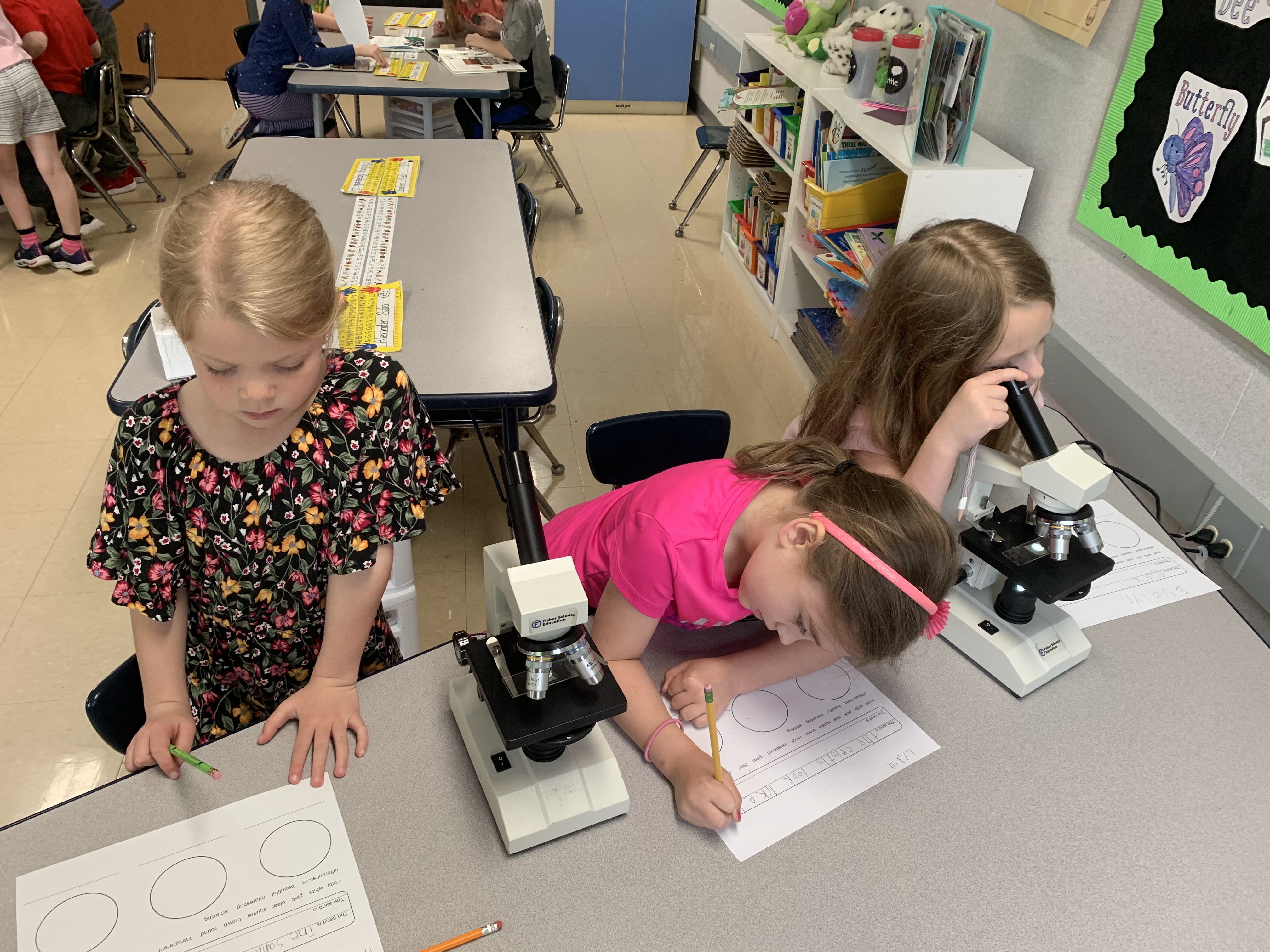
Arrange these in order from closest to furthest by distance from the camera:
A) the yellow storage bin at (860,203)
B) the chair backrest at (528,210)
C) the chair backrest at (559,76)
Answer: the chair backrest at (528,210) < the yellow storage bin at (860,203) < the chair backrest at (559,76)

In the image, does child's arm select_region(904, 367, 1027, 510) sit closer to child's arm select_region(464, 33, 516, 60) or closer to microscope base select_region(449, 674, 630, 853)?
microscope base select_region(449, 674, 630, 853)

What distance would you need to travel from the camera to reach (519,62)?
421 centimetres

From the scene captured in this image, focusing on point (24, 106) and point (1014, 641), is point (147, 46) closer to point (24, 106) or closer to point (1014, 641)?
point (24, 106)

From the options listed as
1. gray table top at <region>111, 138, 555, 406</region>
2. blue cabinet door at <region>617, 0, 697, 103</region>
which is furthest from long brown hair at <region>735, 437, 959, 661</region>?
blue cabinet door at <region>617, 0, 697, 103</region>

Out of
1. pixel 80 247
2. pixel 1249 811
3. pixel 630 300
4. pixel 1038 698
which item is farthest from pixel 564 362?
pixel 1249 811

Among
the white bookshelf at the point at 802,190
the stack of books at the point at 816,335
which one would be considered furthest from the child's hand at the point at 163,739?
the stack of books at the point at 816,335

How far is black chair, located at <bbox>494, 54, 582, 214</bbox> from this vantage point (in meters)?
4.25

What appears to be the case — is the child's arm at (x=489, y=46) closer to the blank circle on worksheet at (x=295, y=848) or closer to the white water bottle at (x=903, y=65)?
the white water bottle at (x=903, y=65)

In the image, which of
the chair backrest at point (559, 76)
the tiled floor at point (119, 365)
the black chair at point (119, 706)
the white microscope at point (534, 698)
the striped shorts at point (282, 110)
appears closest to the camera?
the white microscope at point (534, 698)

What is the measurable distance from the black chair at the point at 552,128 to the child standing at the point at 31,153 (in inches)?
72.1

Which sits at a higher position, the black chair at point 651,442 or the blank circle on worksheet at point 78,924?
the blank circle on worksheet at point 78,924

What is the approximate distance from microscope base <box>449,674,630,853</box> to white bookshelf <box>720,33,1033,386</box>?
112 centimetres

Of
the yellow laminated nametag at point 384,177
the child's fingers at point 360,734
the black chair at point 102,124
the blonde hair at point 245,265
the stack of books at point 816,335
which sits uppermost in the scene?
the blonde hair at point 245,265

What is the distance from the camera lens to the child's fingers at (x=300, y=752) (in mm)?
958
